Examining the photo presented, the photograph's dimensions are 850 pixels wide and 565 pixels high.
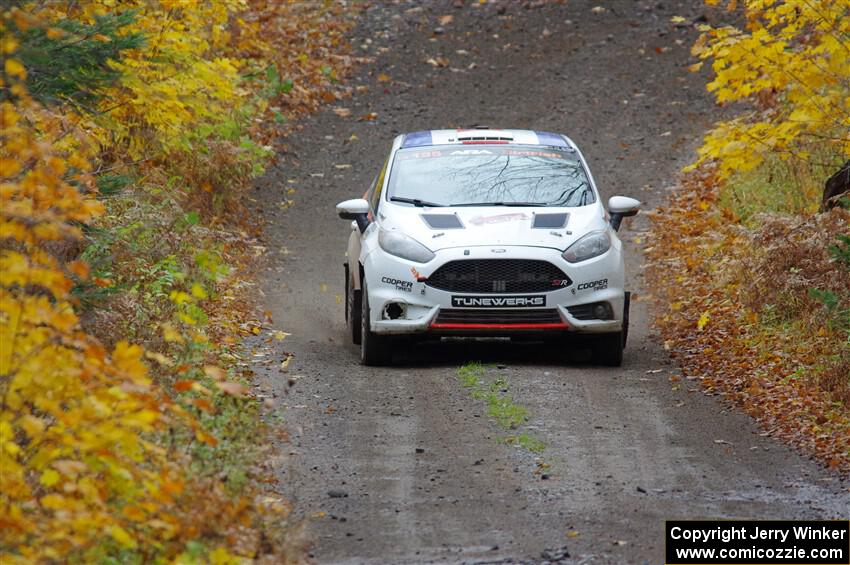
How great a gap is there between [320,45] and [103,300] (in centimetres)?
1823

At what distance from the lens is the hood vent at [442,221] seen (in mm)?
10961

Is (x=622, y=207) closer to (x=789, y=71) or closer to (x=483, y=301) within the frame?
(x=483, y=301)

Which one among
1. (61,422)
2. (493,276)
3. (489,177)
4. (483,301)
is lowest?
(483,301)

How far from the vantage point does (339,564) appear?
627 cm

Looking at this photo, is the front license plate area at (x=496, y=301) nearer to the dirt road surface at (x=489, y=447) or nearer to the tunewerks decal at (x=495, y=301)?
the tunewerks decal at (x=495, y=301)

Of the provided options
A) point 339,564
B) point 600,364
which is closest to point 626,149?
point 600,364

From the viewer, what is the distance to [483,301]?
34.9 feet

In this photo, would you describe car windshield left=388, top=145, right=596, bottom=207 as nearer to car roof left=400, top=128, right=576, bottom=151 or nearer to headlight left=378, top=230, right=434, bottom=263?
car roof left=400, top=128, right=576, bottom=151

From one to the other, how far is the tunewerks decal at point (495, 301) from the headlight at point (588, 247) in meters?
0.44

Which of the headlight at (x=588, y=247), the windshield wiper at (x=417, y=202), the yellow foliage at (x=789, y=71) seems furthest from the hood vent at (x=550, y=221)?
the yellow foliage at (x=789, y=71)

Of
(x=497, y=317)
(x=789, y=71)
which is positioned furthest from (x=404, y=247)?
(x=789, y=71)

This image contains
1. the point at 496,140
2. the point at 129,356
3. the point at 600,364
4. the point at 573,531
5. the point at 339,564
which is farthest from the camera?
the point at 496,140

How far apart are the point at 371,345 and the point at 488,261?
4.18 ft

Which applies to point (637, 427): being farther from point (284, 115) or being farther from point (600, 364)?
point (284, 115)
